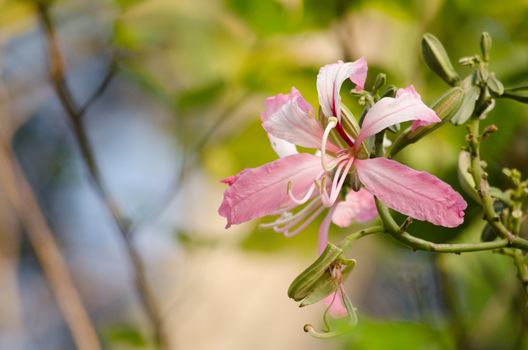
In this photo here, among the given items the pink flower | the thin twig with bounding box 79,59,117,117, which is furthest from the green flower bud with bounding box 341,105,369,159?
the thin twig with bounding box 79,59,117,117

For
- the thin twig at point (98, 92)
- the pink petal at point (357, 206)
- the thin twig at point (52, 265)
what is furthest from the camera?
the thin twig at point (52, 265)

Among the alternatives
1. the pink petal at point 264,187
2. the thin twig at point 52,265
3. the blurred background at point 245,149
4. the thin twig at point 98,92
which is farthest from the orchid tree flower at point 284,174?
the thin twig at point 52,265

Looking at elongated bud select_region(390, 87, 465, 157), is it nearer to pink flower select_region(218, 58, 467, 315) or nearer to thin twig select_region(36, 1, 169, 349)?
pink flower select_region(218, 58, 467, 315)

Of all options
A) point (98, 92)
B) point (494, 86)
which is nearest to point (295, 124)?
point (494, 86)

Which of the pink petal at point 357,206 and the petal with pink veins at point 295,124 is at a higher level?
the petal with pink veins at point 295,124

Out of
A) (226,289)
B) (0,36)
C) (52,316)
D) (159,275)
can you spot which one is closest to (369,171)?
(0,36)

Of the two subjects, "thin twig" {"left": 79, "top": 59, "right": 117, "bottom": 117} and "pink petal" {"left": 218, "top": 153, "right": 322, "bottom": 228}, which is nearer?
"pink petal" {"left": 218, "top": 153, "right": 322, "bottom": 228}

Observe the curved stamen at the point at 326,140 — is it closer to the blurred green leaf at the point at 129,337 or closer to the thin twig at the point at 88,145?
the thin twig at the point at 88,145
